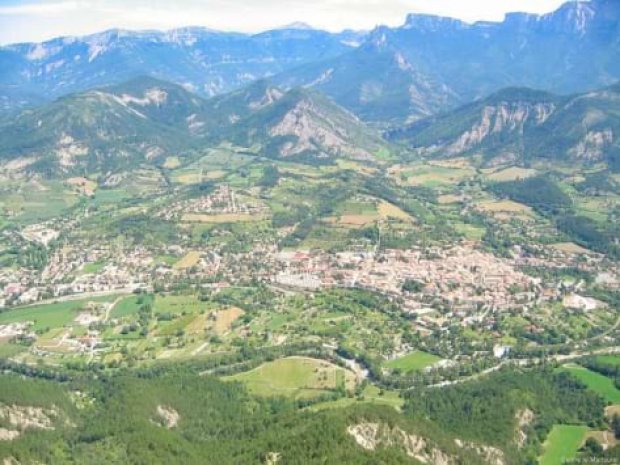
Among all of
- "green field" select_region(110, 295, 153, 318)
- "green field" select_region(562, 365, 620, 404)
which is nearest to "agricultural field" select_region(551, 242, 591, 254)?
"green field" select_region(562, 365, 620, 404)

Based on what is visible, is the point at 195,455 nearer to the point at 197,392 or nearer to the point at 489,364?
the point at 197,392

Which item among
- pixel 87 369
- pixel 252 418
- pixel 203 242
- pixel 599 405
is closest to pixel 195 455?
pixel 252 418

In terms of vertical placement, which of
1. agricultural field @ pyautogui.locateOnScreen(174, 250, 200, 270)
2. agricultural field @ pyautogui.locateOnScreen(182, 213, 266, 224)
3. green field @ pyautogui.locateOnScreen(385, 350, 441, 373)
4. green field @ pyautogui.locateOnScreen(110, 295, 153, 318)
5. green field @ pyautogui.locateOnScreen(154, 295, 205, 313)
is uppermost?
green field @ pyautogui.locateOnScreen(385, 350, 441, 373)

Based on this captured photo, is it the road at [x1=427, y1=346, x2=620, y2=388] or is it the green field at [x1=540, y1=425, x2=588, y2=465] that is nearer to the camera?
the green field at [x1=540, y1=425, x2=588, y2=465]

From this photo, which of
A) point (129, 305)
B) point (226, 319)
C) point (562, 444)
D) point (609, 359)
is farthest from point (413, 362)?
point (129, 305)

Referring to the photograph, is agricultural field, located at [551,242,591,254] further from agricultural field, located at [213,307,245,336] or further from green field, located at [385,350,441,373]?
agricultural field, located at [213,307,245,336]

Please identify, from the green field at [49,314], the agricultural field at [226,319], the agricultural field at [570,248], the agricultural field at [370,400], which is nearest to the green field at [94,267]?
the green field at [49,314]

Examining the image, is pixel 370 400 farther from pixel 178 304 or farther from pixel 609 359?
pixel 178 304

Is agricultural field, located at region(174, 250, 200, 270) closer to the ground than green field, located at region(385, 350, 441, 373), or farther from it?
closer to the ground
